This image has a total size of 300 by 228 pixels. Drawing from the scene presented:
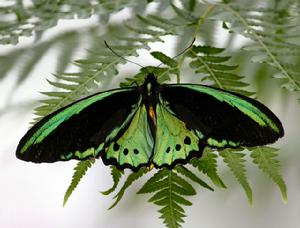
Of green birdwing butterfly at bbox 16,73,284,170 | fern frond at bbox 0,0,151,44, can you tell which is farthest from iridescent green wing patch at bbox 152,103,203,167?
fern frond at bbox 0,0,151,44

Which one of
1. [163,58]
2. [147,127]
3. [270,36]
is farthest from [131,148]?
[270,36]

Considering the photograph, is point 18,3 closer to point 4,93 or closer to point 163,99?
point 4,93

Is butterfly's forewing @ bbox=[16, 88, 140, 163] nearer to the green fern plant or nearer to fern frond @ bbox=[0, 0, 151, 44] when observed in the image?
the green fern plant

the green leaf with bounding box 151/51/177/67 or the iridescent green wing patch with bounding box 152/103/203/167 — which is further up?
the green leaf with bounding box 151/51/177/67

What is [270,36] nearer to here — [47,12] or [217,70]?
[217,70]

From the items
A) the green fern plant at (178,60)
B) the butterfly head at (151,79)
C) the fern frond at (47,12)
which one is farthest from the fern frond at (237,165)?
the fern frond at (47,12)

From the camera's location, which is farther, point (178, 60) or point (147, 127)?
point (178, 60)

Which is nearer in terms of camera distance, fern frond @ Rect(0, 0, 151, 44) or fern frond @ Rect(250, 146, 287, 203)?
fern frond @ Rect(250, 146, 287, 203)

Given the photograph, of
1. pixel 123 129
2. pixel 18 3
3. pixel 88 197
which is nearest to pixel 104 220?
pixel 88 197
